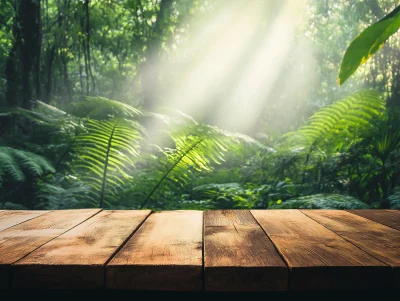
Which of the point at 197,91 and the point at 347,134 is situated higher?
the point at 197,91

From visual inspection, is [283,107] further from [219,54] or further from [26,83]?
[26,83]

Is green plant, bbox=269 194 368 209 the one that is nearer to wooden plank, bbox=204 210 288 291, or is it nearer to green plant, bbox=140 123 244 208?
green plant, bbox=140 123 244 208

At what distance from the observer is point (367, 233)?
3.88 ft

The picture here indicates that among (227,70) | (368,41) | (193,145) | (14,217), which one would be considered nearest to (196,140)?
(193,145)

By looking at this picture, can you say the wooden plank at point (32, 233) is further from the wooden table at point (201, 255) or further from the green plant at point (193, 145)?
the green plant at point (193, 145)

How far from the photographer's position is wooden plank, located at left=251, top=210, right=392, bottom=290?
0.83 meters

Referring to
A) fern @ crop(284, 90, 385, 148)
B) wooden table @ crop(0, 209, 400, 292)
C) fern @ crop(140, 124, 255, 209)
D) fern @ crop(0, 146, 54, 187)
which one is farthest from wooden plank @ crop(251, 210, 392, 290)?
fern @ crop(284, 90, 385, 148)

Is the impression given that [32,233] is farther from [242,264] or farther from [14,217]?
[242,264]

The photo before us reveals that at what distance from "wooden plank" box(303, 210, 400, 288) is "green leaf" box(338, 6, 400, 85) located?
1.47ft

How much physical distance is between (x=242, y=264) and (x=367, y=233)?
0.52 meters

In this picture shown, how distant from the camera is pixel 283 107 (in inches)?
438

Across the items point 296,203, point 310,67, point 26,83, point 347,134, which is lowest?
point 296,203
